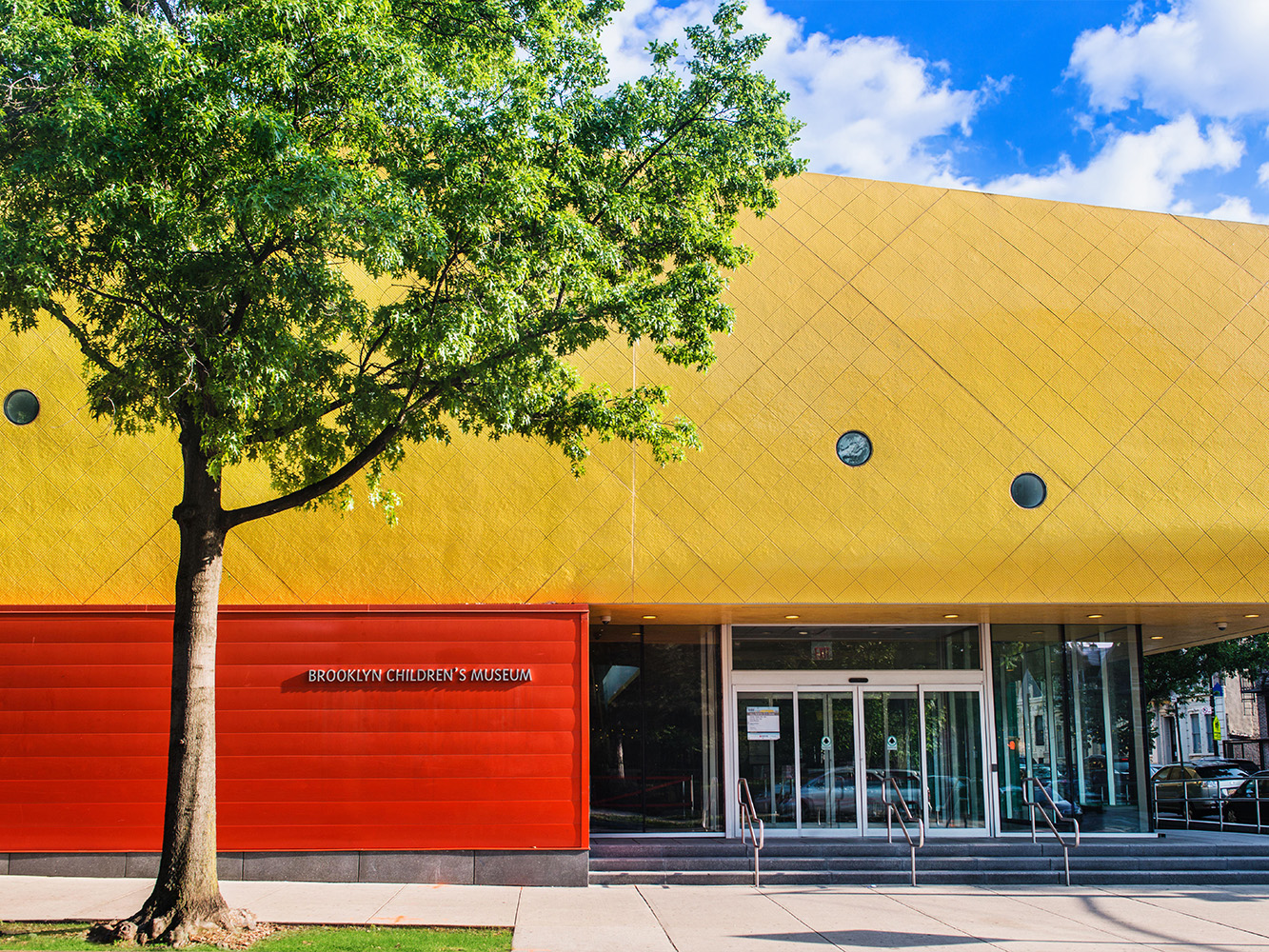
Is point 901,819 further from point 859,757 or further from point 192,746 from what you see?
point 192,746

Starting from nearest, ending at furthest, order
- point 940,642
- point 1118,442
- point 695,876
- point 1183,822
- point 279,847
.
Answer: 1. point 279,847
2. point 695,876
3. point 1118,442
4. point 940,642
5. point 1183,822

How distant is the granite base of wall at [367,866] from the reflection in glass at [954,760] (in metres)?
6.01

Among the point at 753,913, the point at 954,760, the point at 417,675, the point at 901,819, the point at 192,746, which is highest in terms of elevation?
the point at 417,675

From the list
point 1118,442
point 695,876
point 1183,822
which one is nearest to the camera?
point 695,876

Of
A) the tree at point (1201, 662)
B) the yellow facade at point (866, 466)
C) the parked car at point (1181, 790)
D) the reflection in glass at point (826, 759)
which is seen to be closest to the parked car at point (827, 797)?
the reflection in glass at point (826, 759)

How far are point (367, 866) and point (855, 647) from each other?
7.74m

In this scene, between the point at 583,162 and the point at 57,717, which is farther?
the point at 57,717

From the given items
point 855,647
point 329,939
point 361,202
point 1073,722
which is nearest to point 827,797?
point 855,647

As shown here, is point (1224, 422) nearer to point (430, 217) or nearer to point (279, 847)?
point (430, 217)

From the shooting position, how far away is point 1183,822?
20.7 m

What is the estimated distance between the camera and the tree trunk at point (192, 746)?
8.41m

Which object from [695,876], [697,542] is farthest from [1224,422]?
[695,876]

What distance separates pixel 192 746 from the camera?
8656 millimetres

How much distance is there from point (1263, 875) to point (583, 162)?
12771mm
